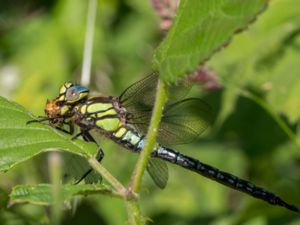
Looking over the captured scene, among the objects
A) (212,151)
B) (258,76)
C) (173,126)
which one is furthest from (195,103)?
(212,151)

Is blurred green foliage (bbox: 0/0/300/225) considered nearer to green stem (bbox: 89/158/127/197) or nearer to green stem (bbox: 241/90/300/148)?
green stem (bbox: 241/90/300/148)

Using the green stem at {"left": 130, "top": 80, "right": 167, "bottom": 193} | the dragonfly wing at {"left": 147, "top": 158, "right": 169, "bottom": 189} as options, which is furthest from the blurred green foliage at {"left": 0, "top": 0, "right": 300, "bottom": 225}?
the green stem at {"left": 130, "top": 80, "right": 167, "bottom": 193}

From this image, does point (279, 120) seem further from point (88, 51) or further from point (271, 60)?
point (88, 51)

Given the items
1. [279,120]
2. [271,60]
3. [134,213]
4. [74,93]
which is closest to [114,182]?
[134,213]

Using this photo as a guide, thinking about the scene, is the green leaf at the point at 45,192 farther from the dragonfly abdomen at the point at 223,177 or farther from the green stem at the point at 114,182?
the dragonfly abdomen at the point at 223,177

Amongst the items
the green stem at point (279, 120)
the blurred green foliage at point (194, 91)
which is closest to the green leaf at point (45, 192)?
the blurred green foliage at point (194, 91)

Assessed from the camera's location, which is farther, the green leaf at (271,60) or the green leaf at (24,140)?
the green leaf at (271,60)
